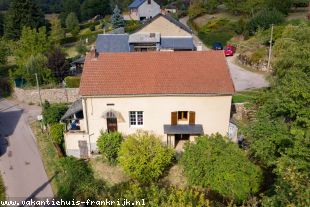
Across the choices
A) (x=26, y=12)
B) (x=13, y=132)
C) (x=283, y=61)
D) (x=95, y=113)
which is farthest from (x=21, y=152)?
(x=26, y=12)

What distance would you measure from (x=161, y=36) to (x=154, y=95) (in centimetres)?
2772

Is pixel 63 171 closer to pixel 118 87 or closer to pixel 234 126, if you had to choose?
pixel 118 87

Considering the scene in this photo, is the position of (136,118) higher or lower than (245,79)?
higher

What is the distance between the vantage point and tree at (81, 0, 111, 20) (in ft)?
409

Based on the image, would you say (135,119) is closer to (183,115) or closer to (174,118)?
(174,118)

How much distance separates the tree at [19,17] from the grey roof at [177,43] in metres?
33.4

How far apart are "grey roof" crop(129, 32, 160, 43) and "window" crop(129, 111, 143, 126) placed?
81.2 ft

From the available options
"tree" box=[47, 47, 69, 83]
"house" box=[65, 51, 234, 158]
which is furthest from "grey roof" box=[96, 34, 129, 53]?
"house" box=[65, 51, 234, 158]

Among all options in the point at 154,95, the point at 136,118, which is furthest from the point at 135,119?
the point at 154,95

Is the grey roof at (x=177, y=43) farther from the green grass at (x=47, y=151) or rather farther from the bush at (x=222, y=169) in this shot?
the bush at (x=222, y=169)

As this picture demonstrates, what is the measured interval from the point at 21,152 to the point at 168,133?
50.0 ft

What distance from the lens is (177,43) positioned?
179 ft

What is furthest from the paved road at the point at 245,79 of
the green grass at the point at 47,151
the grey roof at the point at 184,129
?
the green grass at the point at 47,151

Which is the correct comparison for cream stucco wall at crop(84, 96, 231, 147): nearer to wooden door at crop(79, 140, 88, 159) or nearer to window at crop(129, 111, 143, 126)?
window at crop(129, 111, 143, 126)
